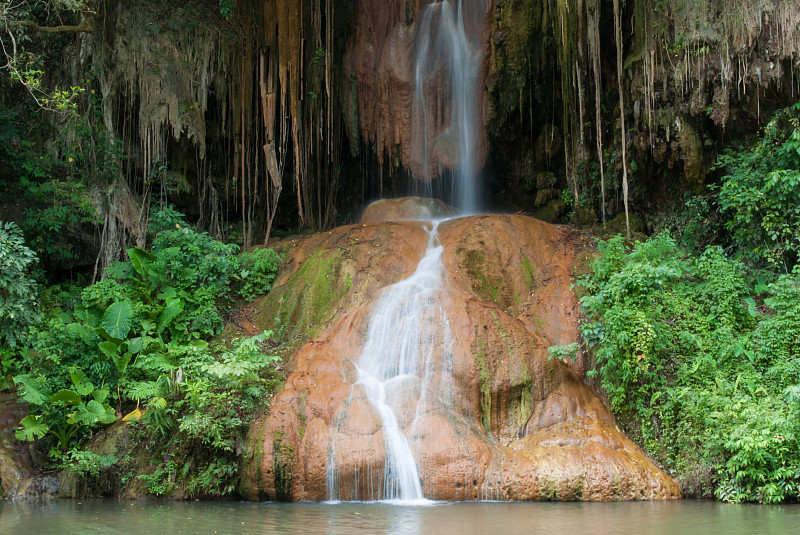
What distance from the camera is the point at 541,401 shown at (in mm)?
9938

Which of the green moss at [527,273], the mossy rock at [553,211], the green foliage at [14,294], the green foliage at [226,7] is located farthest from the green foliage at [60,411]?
the mossy rock at [553,211]

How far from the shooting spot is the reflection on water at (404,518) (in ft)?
21.2

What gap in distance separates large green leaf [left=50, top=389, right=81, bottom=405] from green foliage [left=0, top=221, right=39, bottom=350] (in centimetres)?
94

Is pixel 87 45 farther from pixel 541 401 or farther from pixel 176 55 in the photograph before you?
pixel 541 401

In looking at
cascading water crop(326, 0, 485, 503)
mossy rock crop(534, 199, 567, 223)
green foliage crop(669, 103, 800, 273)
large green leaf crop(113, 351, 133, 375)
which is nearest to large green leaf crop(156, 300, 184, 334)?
large green leaf crop(113, 351, 133, 375)

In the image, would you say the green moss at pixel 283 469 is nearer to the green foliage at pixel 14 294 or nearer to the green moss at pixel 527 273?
the green foliage at pixel 14 294

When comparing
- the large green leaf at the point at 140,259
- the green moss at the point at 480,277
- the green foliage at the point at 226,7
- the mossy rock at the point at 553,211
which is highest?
the green foliage at the point at 226,7

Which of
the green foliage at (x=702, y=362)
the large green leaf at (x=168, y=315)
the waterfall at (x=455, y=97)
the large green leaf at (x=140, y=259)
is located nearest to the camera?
the green foliage at (x=702, y=362)

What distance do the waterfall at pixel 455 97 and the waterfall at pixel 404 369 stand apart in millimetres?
4851

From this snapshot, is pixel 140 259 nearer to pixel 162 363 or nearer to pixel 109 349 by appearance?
pixel 109 349

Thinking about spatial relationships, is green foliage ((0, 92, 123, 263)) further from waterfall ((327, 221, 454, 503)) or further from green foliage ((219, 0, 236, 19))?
waterfall ((327, 221, 454, 503))

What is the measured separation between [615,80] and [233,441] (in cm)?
1036

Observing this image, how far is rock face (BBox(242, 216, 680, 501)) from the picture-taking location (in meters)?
8.78

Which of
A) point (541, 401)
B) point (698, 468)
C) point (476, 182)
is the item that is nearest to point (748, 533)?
point (698, 468)
